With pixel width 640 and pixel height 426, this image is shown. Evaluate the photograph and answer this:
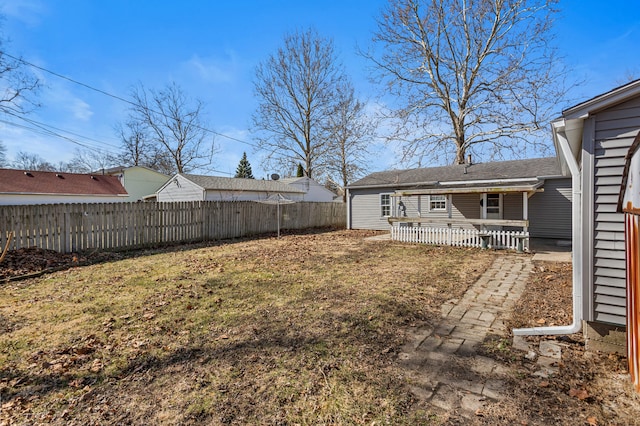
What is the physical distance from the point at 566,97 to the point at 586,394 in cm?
2106

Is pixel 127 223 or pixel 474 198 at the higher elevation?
pixel 474 198

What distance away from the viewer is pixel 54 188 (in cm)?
2412

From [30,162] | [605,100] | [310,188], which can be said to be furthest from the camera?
[30,162]

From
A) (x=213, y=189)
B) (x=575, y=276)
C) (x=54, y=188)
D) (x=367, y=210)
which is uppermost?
(x=54, y=188)

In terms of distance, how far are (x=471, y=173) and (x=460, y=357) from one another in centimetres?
1438

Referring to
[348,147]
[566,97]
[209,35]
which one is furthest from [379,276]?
[348,147]

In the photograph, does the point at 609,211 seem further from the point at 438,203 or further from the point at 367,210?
the point at 367,210

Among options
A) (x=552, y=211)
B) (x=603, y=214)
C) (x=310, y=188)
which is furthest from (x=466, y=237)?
(x=310, y=188)

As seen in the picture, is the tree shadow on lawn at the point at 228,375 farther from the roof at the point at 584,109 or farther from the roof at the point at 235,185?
the roof at the point at 235,185

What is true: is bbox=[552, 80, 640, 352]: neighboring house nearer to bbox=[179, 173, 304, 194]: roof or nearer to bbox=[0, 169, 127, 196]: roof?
bbox=[179, 173, 304, 194]: roof

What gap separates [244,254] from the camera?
9.07 metres

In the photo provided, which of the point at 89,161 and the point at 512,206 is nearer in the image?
the point at 512,206

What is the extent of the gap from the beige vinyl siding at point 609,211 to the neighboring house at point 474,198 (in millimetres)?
7476

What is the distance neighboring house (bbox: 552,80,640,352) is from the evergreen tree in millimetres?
55328
